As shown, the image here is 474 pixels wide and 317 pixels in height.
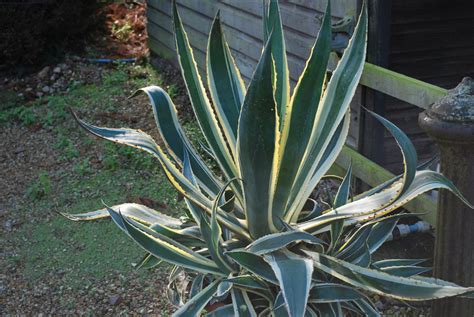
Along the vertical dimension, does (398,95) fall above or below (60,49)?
above

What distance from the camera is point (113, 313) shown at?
371 cm

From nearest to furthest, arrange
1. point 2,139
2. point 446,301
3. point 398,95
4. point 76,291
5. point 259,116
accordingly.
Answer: point 259,116 → point 446,301 → point 398,95 → point 76,291 → point 2,139

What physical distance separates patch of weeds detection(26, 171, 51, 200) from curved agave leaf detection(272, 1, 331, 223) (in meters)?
3.04

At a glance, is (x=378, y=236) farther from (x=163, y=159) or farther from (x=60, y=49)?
(x=60, y=49)

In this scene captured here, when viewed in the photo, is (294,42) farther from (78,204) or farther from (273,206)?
(273,206)

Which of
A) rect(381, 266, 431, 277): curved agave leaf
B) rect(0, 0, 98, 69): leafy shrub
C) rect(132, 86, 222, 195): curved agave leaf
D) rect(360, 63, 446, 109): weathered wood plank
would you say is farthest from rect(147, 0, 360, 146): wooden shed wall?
rect(381, 266, 431, 277): curved agave leaf

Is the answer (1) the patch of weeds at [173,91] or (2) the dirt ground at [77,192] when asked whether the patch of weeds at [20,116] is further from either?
(1) the patch of weeds at [173,91]

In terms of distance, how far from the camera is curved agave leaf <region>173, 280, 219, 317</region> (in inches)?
94.3

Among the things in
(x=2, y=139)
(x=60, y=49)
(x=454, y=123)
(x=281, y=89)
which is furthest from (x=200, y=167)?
(x=60, y=49)

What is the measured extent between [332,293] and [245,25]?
3880 millimetres

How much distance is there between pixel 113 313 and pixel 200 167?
126 cm

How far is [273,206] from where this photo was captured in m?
2.55

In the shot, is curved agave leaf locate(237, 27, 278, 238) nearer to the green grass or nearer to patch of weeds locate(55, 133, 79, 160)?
the green grass

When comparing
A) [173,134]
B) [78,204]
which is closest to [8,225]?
[78,204]
